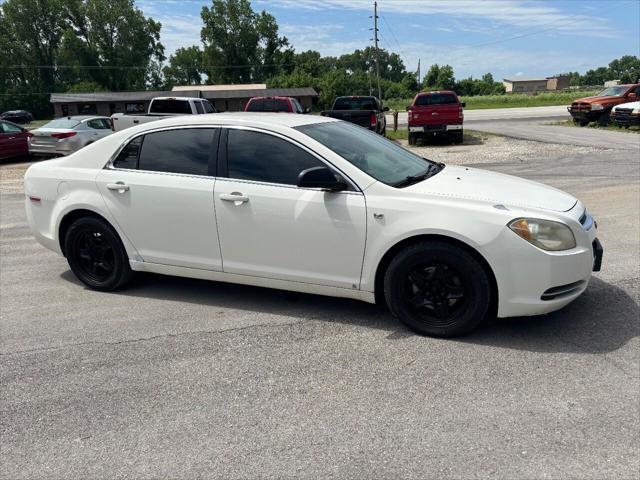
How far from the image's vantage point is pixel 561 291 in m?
3.71

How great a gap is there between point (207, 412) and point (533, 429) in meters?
1.78

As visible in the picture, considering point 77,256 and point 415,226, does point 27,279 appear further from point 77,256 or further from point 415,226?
point 415,226

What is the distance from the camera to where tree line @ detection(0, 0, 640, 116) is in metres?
92.3

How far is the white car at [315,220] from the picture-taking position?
12.1 ft

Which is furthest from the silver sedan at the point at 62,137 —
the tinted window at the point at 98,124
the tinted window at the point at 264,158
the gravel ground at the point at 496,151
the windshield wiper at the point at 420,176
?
the windshield wiper at the point at 420,176

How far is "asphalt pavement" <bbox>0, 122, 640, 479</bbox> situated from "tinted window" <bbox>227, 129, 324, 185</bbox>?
3.73ft

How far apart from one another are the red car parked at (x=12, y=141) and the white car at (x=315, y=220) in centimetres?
1583

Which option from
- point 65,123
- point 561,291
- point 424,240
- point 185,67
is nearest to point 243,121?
point 424,240

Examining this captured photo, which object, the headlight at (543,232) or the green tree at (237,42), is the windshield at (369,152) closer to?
the headlight at (543,232)

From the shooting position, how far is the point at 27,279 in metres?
5.55

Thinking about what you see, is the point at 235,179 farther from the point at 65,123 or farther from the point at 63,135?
the point at 65,123

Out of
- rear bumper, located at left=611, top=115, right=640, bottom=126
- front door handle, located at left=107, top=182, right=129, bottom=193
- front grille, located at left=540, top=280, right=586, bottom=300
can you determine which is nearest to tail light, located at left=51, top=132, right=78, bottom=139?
front door handle, located at left=107, top=182, right=129, bottom=193

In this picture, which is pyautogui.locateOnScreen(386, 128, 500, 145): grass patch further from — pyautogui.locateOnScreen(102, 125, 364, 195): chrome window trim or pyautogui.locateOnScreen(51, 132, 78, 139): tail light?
pyautogui.locateOnScreen(102, 125, 364, 195): chrome window trim

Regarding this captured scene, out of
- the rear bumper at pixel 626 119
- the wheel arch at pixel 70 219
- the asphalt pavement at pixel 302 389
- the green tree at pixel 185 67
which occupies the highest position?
the green tree at pixel 185 67
